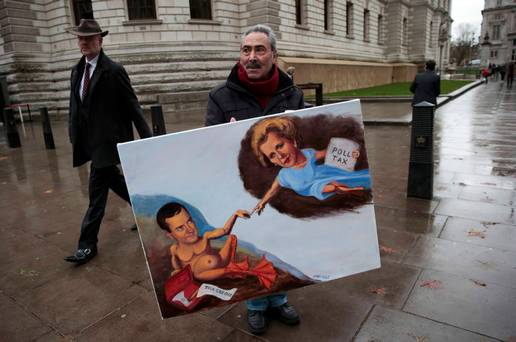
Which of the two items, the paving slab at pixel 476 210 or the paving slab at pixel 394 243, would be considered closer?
the paving slab at pixel 394 243

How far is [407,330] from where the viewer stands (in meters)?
2.43

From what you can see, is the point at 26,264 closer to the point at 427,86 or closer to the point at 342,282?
the point at 342,282

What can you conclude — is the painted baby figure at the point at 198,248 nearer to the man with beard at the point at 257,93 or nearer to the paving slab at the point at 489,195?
the man with beard at the point at 257,93

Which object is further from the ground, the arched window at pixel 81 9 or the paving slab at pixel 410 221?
the arched window at pixel 81 9

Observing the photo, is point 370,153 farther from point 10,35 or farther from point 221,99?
point 10,35

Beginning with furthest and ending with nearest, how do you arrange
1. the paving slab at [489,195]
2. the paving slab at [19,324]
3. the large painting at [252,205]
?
the paving slab at [489,195] < the paving slab at [19,324] < the large painting at [252,205]

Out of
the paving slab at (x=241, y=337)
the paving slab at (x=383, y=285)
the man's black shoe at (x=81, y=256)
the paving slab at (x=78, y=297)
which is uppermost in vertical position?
the man's black shoe at (x=81, y=256)

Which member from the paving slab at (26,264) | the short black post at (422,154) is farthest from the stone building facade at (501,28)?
the paving slab at (26,264)

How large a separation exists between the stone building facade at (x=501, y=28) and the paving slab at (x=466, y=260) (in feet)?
321

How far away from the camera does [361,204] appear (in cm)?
230

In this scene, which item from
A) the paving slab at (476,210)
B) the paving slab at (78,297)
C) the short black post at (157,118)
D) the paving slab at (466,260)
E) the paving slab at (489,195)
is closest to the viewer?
the paving slab at (78,297)

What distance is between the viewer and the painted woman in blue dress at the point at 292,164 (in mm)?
2131

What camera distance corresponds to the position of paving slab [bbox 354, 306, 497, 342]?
2.34m

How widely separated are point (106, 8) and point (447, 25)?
172ft
